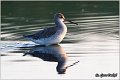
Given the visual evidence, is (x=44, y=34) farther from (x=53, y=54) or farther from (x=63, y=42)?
(x=53, y=54)

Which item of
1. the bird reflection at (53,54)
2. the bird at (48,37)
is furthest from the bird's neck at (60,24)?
the bird reflection at (53,54)

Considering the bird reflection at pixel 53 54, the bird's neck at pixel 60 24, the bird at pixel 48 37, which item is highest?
the bird's neck at pixel 60 24

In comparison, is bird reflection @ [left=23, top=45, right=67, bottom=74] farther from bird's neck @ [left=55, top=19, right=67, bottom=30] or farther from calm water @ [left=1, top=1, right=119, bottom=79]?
bird's neck @ [left=55, top=19, right=67, bottom=30]

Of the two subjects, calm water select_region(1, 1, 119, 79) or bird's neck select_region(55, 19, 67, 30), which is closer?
calm water select_region(1, 1, 119, 79)

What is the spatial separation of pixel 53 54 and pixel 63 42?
6.05ft

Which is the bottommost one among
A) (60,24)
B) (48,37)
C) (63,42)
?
(63,42)

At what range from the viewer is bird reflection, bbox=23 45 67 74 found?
568 inches

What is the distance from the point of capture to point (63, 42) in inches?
688

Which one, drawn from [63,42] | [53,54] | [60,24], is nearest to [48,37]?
[63,42]

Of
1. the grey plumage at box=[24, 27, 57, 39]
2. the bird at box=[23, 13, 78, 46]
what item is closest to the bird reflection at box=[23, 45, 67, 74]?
the bird at box=[23, 13, 78, 46]

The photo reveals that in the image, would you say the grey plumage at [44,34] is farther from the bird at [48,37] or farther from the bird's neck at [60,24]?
the bird's neck at [60,24]

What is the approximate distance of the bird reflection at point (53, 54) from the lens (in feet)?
47.3

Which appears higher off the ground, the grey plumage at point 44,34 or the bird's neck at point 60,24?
the bird's neck at point 60,24

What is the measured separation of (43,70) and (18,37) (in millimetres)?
4534
